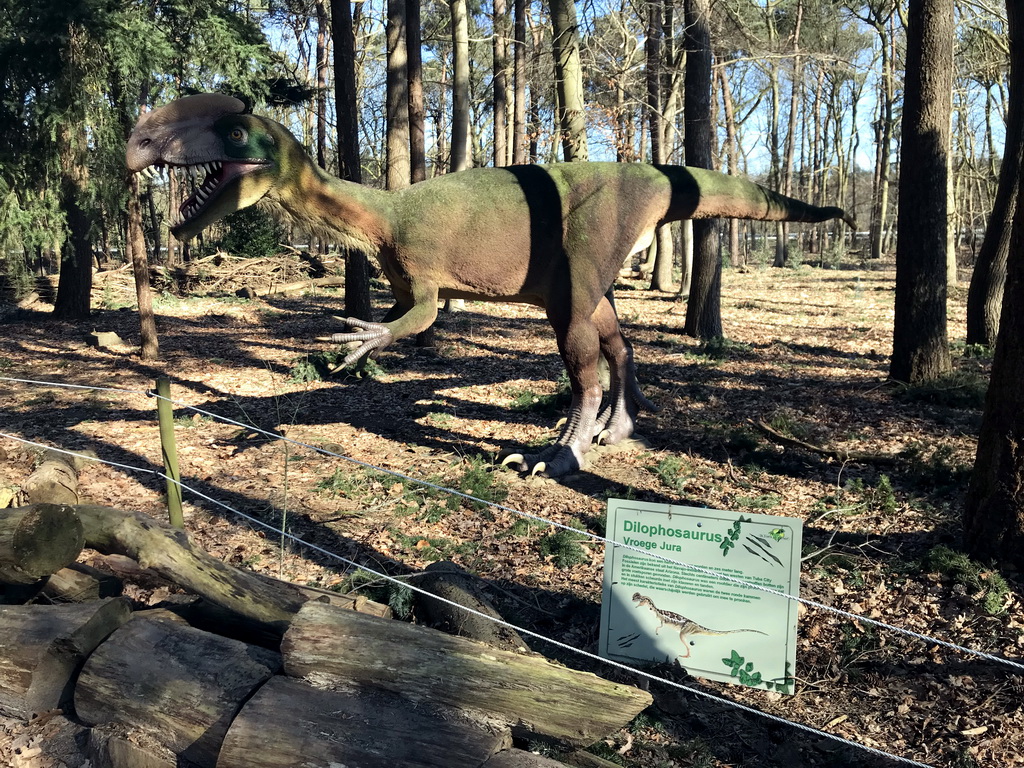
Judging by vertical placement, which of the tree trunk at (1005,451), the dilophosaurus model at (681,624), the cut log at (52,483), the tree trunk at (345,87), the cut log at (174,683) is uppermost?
the tree trunk at (345,87)

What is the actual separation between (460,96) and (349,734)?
1274 centimetres

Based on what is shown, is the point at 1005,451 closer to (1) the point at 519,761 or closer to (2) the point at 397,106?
(1) the point at 519,761

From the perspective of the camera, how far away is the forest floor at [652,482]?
3348 mm

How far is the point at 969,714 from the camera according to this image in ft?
10.6

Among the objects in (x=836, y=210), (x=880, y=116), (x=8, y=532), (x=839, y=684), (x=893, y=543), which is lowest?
(x=839, y=684)

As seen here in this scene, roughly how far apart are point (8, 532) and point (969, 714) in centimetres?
437

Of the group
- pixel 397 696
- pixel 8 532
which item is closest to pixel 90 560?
pixel 8 532

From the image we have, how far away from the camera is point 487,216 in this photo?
5293mm

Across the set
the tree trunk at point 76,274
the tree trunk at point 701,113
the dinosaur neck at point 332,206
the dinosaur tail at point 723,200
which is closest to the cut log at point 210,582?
the dinosaur neck at point 332,206

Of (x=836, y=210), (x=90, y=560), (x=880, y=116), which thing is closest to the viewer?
(x=90, y=560)

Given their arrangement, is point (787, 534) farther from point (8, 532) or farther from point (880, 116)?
point (880, 116)

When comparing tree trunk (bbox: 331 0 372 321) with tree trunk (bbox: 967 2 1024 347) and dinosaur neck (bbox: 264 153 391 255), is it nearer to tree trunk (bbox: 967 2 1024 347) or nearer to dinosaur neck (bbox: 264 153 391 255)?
dinosaur neck (bbox: 264 153 391 255)

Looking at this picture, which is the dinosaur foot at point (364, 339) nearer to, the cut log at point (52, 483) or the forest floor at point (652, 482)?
the forest floor at point (652, 482)

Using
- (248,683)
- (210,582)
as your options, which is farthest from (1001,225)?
(248,683)
